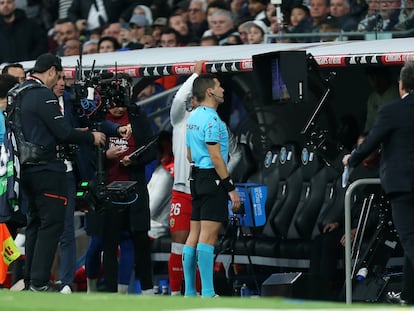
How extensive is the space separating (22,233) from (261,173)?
2.55 metres

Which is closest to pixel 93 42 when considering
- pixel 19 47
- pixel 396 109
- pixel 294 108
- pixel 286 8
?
pixel 19 47

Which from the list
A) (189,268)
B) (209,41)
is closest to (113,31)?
(209,41)

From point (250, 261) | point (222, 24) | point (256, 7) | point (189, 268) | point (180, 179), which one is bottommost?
point (250, 261)

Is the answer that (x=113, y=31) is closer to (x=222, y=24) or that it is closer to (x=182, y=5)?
(x=182, y=5)

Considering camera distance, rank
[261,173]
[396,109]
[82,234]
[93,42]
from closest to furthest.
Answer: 1. [396,109]
2. [261,173]
3. [82,234]
4. [93,42]

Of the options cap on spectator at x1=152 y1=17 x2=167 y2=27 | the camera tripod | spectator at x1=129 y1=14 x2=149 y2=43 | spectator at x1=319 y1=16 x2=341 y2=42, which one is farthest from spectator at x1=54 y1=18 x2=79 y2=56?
the camera tripod

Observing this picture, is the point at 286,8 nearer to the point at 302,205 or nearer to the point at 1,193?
the point at 302,205

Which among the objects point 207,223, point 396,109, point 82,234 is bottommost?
point 82,234

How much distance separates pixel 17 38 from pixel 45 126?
25.0ft

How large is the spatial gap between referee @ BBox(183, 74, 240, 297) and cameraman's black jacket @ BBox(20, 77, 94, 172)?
0.90 meters

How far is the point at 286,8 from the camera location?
1719cm

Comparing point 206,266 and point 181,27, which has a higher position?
point 181,27

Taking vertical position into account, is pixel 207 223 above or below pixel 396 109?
below

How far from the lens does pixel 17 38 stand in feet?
66.7
